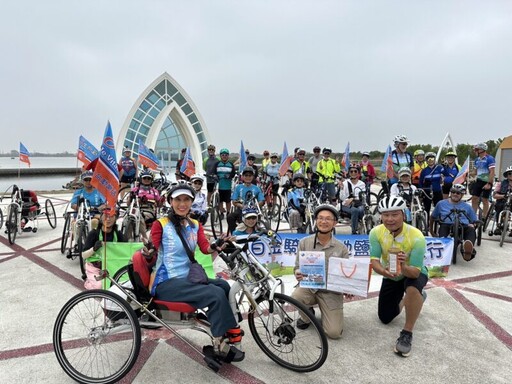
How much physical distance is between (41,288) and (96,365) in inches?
82.3

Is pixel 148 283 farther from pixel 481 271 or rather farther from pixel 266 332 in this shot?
pixel 481 271

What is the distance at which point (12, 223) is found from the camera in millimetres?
6270

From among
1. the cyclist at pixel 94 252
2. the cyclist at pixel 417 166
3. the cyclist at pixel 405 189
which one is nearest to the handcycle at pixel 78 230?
the cyclist at pixel 94 252

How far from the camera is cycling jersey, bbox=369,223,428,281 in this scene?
285cm

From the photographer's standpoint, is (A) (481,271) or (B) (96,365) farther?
(A) (481,271)

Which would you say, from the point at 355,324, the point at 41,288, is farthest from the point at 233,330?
the point at 41,288

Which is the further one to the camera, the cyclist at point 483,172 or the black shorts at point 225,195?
the black shorts at point 225,195

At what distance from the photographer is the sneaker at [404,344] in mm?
2736

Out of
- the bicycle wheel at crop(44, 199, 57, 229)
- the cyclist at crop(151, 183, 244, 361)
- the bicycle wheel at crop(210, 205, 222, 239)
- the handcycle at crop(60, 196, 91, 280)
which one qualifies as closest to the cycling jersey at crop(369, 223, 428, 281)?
the cyclist at crop(151, 183, 244, 361)

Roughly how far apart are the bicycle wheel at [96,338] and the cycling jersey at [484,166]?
7.60 metres

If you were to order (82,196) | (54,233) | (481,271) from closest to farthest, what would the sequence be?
(481,271), (82,196), (54,233)

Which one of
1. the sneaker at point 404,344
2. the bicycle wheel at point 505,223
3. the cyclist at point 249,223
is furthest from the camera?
the bicycle wheel at point 505,223

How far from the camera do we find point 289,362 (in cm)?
259

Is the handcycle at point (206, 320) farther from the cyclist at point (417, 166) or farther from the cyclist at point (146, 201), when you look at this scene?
the cyclist at point (417, 166)
